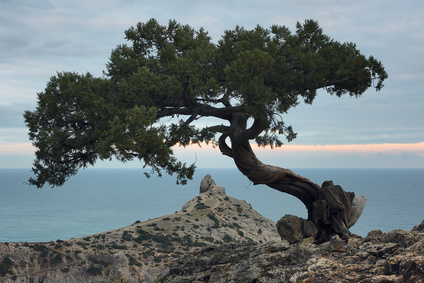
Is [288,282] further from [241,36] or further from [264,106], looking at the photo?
[241,36]

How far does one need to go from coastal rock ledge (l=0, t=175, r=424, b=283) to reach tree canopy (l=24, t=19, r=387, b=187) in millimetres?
5660

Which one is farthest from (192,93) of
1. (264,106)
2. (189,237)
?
(189,237)

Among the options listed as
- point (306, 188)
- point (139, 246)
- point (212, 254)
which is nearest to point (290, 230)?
point (212, 254)

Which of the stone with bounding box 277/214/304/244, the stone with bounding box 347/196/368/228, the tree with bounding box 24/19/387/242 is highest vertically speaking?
the tree with bounding box 24/19/387/242

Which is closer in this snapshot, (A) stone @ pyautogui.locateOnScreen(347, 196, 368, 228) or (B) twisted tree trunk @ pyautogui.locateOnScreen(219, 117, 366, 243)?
(B) twisted tree trunk @ pyautogui.locateOnScreen(219, 117, 366, 243)

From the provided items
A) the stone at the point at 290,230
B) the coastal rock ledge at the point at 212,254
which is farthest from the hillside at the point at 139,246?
the stone at the point at 290,230

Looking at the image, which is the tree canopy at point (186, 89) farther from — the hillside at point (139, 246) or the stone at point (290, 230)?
the hillside at point (139, 246)

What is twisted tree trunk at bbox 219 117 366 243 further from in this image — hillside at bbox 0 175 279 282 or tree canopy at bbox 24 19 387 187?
hillside at bbox 0 175 279 282

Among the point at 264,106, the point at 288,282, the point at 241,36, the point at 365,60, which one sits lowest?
the point at 288,282

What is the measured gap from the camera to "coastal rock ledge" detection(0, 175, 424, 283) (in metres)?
13.6

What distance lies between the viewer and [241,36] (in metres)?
23.4

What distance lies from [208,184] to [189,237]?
99.7ft

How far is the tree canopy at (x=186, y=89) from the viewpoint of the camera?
20594 mm

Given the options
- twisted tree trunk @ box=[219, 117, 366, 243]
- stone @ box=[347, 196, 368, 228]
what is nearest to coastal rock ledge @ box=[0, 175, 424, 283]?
twisted tree trunk @ box=[219, 117, 366, 243]
